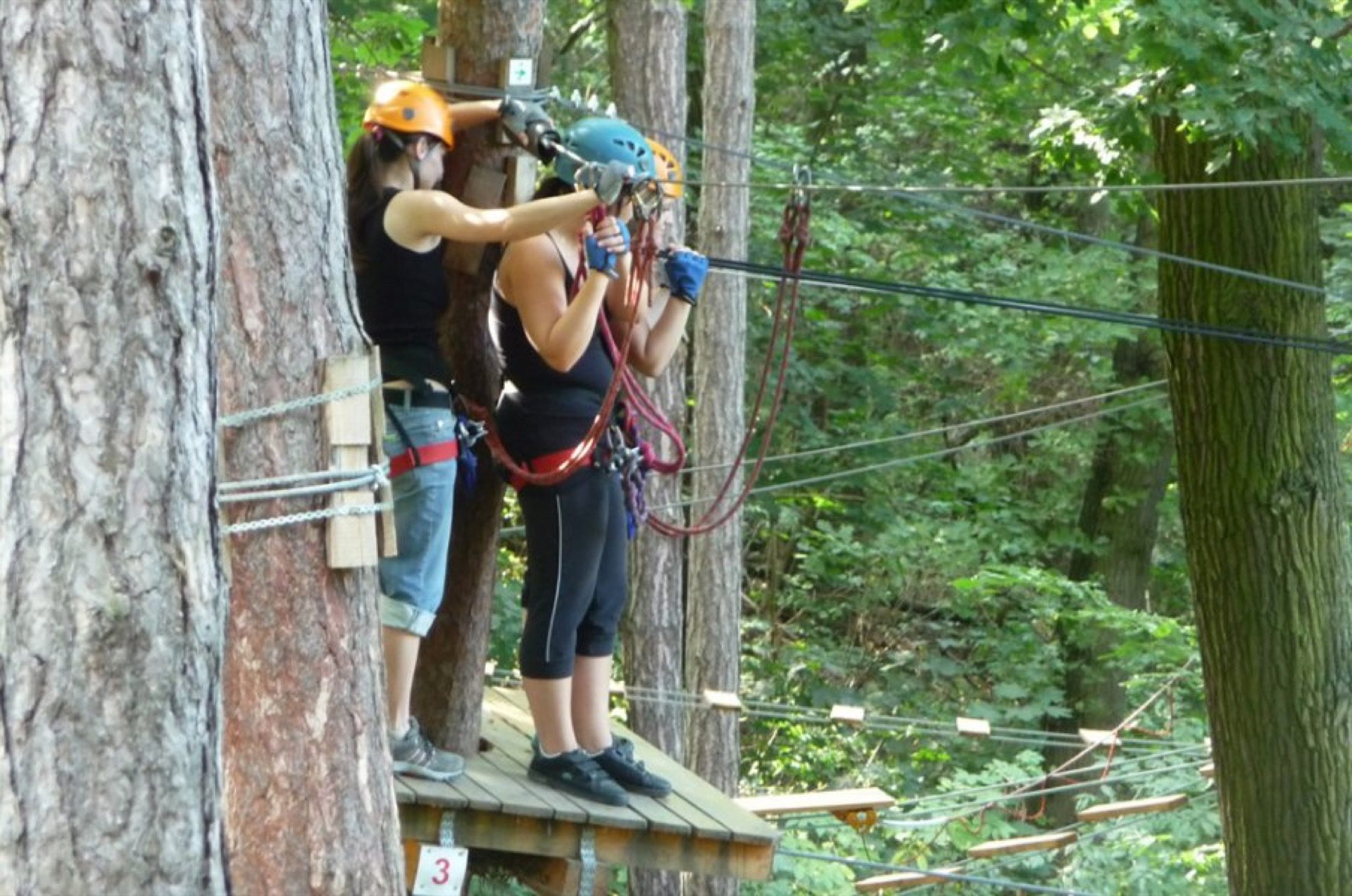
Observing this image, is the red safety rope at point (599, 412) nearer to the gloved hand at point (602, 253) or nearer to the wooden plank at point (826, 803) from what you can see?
the gloved hand at point (602, 253)

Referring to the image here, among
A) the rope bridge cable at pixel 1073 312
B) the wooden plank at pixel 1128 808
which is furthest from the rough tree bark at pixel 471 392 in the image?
the wooden plank at pixel 1128 808

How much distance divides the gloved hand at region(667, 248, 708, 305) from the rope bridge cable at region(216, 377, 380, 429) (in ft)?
4.86

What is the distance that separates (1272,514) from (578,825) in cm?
273

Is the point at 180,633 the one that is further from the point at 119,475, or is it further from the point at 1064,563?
the point at 1064,563

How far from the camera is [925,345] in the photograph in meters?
14.9

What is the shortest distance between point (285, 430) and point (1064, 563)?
13.0 metres

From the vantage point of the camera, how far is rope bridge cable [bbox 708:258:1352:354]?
5617mm

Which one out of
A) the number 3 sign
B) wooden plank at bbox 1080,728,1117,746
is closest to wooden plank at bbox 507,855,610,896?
the number 3 sign

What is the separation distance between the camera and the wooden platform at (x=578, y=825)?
489 cm

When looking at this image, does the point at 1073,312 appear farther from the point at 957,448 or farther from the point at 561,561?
the point at 957,448

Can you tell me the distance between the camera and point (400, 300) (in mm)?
4559

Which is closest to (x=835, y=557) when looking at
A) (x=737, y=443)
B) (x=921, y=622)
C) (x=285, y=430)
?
(x=921, y=622)

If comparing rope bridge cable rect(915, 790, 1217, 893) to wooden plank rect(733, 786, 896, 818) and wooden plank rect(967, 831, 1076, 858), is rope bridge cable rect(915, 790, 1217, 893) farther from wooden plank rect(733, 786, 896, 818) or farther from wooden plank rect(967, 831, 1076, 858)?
wooden plank rect(733, 786, 896, 818)

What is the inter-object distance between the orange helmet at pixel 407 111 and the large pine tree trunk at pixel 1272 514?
2.96m
